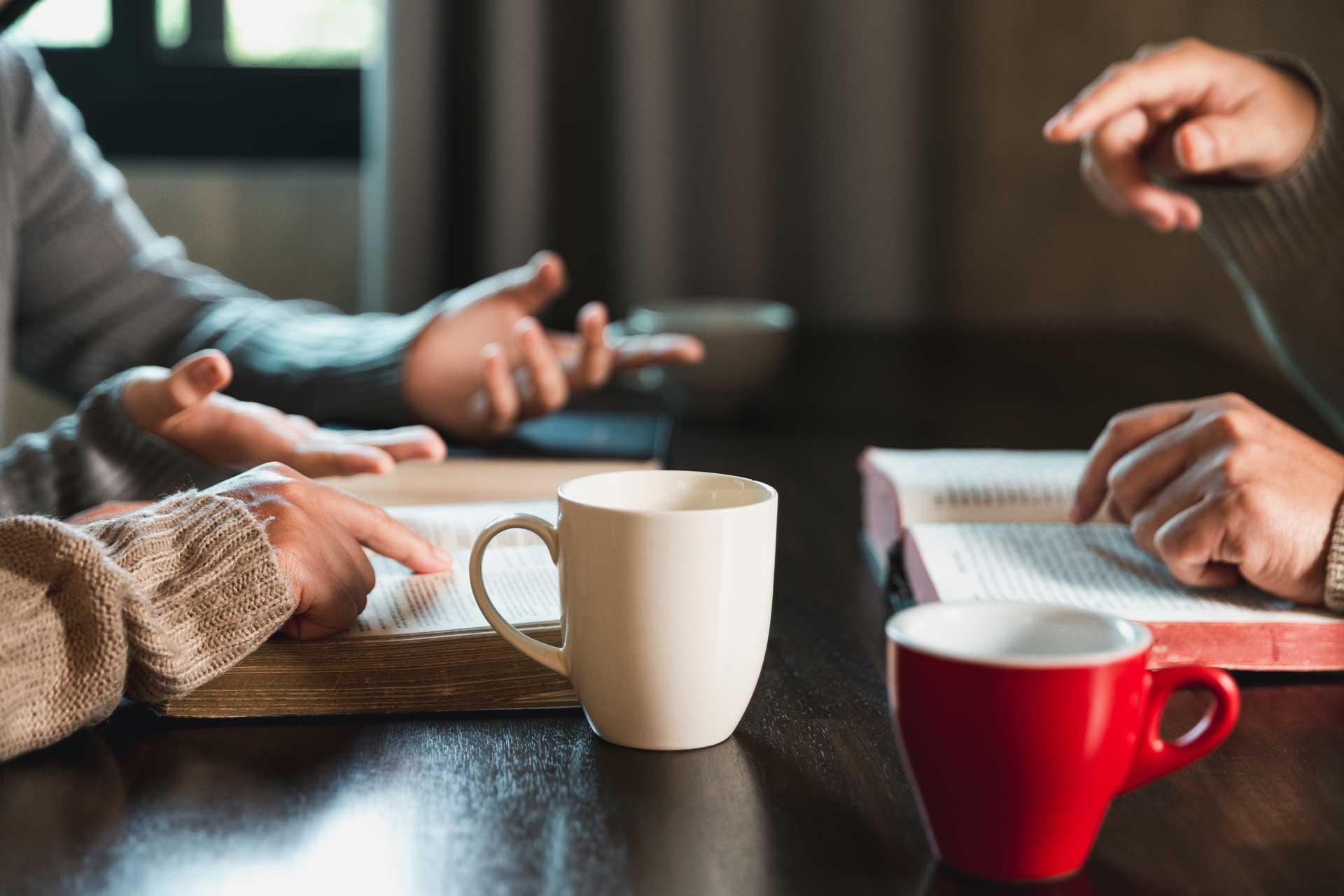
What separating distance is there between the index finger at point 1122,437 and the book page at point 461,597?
301 mm

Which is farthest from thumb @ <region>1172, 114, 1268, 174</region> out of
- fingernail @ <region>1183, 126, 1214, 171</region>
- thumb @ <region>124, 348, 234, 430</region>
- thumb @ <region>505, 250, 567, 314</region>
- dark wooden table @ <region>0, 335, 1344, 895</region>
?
thumb @ <region>124, 348, 234, 430</region>

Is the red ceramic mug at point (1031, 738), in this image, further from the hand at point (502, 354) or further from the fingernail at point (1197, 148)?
the hand at point (502, 354)

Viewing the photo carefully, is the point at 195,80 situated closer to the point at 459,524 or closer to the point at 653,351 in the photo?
the point at 653,351

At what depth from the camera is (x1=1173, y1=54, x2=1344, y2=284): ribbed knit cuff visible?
2.91 ft

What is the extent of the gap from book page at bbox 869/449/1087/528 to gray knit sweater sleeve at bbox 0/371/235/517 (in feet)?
1.34

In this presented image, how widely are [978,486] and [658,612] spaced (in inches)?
14.1

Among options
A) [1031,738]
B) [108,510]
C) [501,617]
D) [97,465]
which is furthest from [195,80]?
[1031,738]

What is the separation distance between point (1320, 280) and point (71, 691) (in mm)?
938

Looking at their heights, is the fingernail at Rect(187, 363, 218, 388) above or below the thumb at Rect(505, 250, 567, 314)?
above

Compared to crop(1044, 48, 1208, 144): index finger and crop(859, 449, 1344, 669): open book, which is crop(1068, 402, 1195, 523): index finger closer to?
crop(859, 449, 1344, 669): open book

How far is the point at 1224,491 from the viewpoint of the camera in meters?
0.59

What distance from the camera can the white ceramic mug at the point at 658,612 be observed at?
0.44 m

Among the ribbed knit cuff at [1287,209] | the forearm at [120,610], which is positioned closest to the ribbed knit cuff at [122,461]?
the forearm at [120,610]

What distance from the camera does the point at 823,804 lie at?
0.43m
